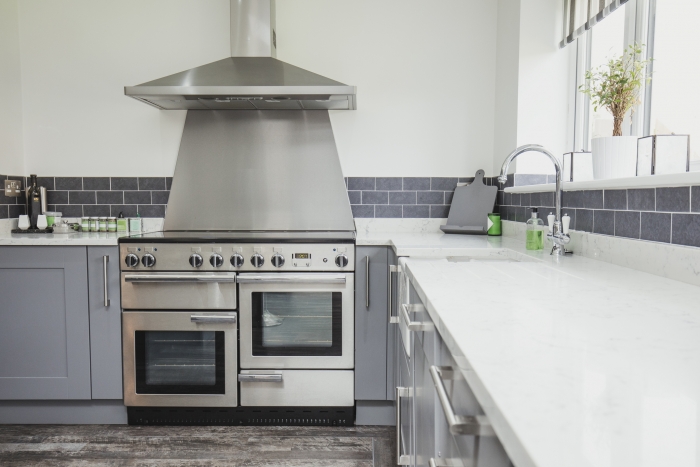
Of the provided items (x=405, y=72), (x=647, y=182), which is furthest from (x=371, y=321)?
(x=405, y=72)

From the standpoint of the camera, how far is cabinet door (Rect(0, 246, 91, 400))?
7.79ft

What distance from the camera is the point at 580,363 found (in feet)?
2.04

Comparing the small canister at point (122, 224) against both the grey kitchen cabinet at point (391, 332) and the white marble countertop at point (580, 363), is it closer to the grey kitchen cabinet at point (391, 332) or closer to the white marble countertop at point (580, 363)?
the grey kitchen cabinet at point (391, 332)

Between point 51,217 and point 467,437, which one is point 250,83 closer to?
point 51,217

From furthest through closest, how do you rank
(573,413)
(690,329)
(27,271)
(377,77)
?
(377,77) < (27,271) < (690,329) < (573,413)

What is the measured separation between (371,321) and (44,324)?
1563 mm

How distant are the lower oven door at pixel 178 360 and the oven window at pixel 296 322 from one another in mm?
140

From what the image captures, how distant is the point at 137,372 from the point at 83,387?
284 mm

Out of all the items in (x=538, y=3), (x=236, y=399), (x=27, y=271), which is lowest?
(x=236, y=399)

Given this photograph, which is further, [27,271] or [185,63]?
[185,63]

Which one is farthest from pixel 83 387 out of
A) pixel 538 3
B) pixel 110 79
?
pixel 538 3

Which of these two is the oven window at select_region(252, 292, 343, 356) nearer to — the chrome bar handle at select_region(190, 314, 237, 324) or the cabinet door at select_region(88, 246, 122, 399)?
the chrome bar handle at select_region(190, 314, 237, 324)

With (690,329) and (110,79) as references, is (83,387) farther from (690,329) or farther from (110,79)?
(690,329)

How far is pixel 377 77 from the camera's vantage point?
2969 millimetres
